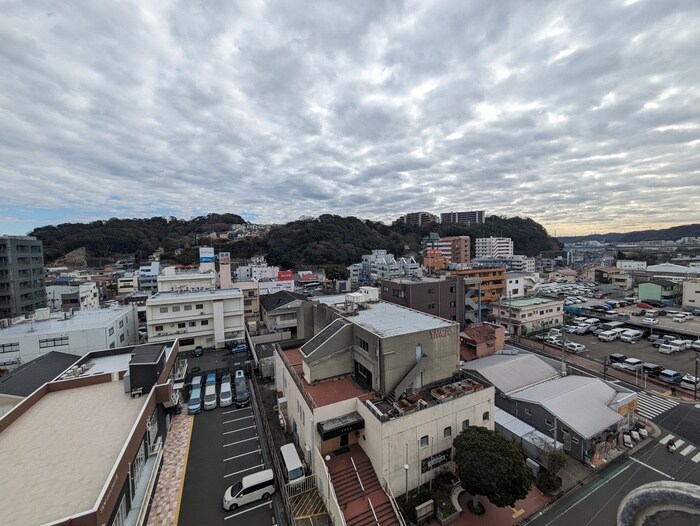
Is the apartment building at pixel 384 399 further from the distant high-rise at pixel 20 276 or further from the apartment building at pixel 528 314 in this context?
the distant high-rise at pixel 20 276

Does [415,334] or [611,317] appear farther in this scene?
[611,317]

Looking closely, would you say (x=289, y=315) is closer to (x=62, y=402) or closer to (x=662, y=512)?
(x=62, y=402)

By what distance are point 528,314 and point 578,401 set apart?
19975 millimetres

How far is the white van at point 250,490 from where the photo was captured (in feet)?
40.1

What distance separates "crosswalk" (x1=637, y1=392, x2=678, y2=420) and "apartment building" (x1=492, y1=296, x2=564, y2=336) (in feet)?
45.3

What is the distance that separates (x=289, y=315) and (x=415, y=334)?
78.2ft

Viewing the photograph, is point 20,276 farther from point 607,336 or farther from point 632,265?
point 632,265

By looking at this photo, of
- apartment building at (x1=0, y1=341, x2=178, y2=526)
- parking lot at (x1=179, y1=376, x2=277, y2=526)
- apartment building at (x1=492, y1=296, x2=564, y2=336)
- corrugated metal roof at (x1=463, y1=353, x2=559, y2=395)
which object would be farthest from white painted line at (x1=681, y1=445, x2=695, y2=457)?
apartment building at (x1=0, y1=341, x2=178, y2=526)

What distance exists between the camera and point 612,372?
24578 millimetres

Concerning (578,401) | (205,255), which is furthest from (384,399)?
(205,255)

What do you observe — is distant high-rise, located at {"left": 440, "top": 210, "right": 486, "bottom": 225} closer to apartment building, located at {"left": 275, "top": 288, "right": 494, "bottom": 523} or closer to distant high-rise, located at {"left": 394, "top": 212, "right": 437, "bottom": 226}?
distant high-rise, located at {"left": 394, "top": 212, "right": 437, "bottom": 226}

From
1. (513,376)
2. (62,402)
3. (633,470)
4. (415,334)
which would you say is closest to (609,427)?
(633,470)

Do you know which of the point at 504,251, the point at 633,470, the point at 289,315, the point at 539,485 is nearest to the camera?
the point at 539,485

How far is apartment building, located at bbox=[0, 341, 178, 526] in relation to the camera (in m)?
7.86
